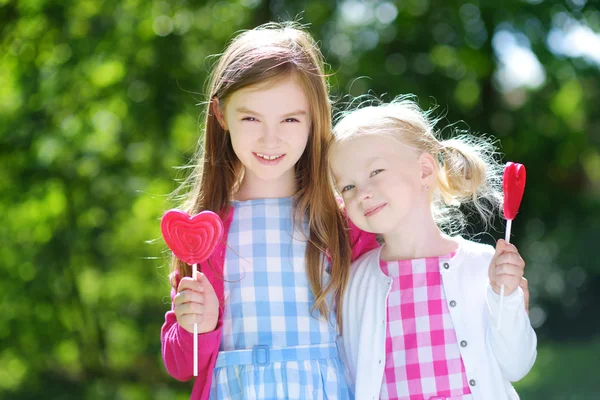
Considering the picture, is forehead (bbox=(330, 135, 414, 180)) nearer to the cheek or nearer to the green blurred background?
the cheek

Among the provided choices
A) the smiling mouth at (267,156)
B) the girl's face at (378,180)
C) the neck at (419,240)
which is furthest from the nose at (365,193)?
the smiling mouth at (267,156)

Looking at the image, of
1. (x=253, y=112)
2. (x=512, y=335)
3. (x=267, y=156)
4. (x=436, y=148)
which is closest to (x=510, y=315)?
(x=512, y=335)

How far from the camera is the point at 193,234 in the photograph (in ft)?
7.56

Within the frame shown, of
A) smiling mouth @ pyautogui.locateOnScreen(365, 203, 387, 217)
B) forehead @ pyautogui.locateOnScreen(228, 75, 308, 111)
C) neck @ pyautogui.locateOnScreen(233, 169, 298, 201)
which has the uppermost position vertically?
forehead @ pyautogui.locateOnScreen(228, 75, 308, 111)

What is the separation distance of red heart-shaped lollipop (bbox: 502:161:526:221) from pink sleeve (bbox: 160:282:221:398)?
36.5 inches

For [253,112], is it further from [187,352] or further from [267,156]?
[187,352]

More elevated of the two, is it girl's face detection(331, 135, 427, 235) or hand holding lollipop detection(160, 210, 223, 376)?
girl's face detection(331, 135, 427, 235)

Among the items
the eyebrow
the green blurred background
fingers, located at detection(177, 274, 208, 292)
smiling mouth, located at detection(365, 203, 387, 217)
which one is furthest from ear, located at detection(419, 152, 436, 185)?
the green blurred background

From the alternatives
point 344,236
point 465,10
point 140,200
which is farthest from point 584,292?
point 344,236

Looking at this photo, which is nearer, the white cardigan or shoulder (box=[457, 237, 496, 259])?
the white cardigan

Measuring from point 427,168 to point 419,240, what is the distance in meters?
0.23

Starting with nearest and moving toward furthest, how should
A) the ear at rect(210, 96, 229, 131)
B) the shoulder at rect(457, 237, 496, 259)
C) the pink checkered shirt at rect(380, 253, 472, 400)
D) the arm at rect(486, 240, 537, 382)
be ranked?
the arm at rect(486, 240, 537, 382)
the pink checkered shirt at rect(380, 253, 472, 400)
the shoulder at rect(457, 237, 496, 259)
the ear at rect(210, 96, 229, 131)

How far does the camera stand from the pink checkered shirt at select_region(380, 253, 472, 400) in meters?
2.34

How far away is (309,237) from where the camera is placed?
254 cm
